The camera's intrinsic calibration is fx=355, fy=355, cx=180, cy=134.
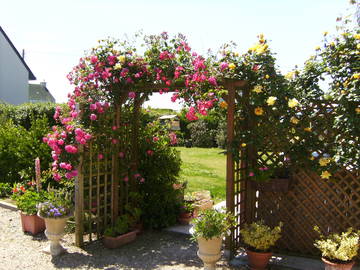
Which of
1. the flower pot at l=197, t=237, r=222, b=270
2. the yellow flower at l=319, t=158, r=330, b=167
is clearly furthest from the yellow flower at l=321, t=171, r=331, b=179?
Answer: the flower pot at l=197, t=237, r=222, b=270

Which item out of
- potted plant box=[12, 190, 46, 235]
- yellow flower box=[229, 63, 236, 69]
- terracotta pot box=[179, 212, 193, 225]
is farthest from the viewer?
terracotta pot box=[179, 212, 193, 225]

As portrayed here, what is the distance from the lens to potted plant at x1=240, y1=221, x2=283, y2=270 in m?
4.06

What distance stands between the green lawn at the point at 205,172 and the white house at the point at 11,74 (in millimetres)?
12969

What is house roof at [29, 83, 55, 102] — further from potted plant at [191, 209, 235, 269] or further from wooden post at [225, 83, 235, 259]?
potted plant at [191, 209, 235, 269]

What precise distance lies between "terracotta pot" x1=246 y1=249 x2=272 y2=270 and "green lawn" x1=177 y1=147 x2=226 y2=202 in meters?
2.80

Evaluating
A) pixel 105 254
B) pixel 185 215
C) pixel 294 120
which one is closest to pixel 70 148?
pixel 105 254

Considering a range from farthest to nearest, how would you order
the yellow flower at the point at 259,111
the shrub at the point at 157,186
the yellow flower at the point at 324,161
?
the shrub at the point at 157,186 < the yellow flower at the point at 259,111 < the yellow flower at the point at 324,161

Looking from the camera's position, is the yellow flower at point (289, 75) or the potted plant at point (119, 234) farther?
the potted plant at point (119, 234)

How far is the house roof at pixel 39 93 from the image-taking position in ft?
103

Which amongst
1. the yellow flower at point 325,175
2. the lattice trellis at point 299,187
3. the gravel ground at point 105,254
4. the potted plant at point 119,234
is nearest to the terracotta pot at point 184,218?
the gravel ground at point 105,254

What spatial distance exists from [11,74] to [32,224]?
19.0 m

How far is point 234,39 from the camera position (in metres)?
4.28

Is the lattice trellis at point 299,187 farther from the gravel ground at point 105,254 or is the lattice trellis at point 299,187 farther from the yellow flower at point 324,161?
the gravel ground at point 105,254

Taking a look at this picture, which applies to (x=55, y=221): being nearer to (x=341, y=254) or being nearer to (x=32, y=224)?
(x=32, y=224)
